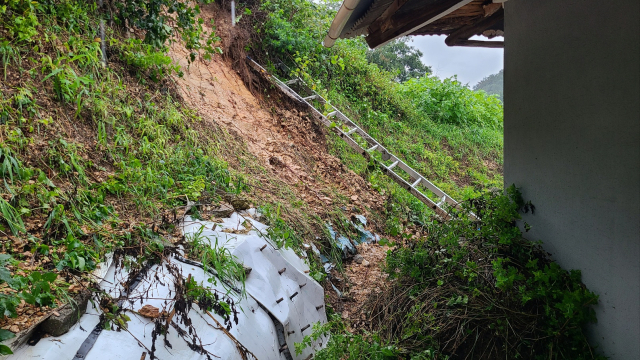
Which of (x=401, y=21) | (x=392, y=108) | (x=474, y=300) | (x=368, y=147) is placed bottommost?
(x=474, y=300)

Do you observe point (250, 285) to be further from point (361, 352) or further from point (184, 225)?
point (361, 352)

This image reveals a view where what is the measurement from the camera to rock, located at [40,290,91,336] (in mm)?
2064

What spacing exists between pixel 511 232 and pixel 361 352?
151cm

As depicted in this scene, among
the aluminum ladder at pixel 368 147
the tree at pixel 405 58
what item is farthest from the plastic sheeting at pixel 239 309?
the tree at pixel 405 58

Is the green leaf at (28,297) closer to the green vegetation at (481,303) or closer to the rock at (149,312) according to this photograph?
the rock at (149,312)

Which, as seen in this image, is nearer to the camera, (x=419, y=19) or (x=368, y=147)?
(x=419, y=19)

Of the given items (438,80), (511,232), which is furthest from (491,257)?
(438,80)

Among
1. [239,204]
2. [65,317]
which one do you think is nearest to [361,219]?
[239,204]

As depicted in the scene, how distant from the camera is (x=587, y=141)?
2611 mm

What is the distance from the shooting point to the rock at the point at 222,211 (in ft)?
12.1

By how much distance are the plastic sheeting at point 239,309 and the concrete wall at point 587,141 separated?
6.59 feet

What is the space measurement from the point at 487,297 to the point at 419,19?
2.38 meters

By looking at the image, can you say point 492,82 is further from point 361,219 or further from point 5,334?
point 5,334

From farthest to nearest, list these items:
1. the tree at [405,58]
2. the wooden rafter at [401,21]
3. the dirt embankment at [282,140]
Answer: the tree at [405,58] < the dirt embankment at [282,140] < the wooden rafter at [401,21]
